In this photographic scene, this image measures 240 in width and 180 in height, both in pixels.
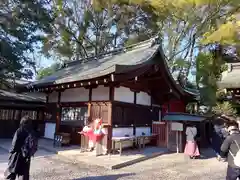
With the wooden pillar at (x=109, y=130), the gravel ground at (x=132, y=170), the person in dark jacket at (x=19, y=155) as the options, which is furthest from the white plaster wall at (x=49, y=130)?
the person in dark jacket at (x=19, y=155)

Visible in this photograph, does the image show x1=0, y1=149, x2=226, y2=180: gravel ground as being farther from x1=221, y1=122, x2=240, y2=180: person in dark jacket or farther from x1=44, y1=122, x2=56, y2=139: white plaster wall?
x1=44, y1=122, x2=56, y2=139: white plaster wall

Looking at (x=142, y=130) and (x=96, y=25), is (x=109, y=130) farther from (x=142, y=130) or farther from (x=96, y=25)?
(x=96, y=25)

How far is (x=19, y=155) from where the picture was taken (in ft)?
16.4

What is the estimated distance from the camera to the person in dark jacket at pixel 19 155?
492 cm

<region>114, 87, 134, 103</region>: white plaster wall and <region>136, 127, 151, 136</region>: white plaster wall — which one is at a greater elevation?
<region>114, 87, 134, 103</region>: white plaster wall

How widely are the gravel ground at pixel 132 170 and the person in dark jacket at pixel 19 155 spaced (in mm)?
844

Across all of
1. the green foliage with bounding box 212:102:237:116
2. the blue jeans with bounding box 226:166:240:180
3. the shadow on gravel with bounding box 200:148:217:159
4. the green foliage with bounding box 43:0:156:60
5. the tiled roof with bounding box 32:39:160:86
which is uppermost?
the green foliage with bounding box 43:0:156:60

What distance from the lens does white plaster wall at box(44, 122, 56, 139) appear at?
1212 cm

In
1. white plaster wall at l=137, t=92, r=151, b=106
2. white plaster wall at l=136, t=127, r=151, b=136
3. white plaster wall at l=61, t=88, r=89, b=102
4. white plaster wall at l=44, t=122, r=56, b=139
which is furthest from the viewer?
white plaster wall at l=44, t=122, r=56, b=139

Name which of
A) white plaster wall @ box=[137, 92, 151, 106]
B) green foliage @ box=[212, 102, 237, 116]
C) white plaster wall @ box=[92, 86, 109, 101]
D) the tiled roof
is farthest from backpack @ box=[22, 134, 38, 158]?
green foliage @ box=[212, 102, 237, 116]

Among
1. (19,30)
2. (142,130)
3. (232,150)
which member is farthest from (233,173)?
(19,30)

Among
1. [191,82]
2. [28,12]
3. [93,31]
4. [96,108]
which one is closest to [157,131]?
[96,108]

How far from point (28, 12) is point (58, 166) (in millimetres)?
9347

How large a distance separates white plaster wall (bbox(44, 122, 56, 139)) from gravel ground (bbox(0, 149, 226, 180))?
3627 mm
